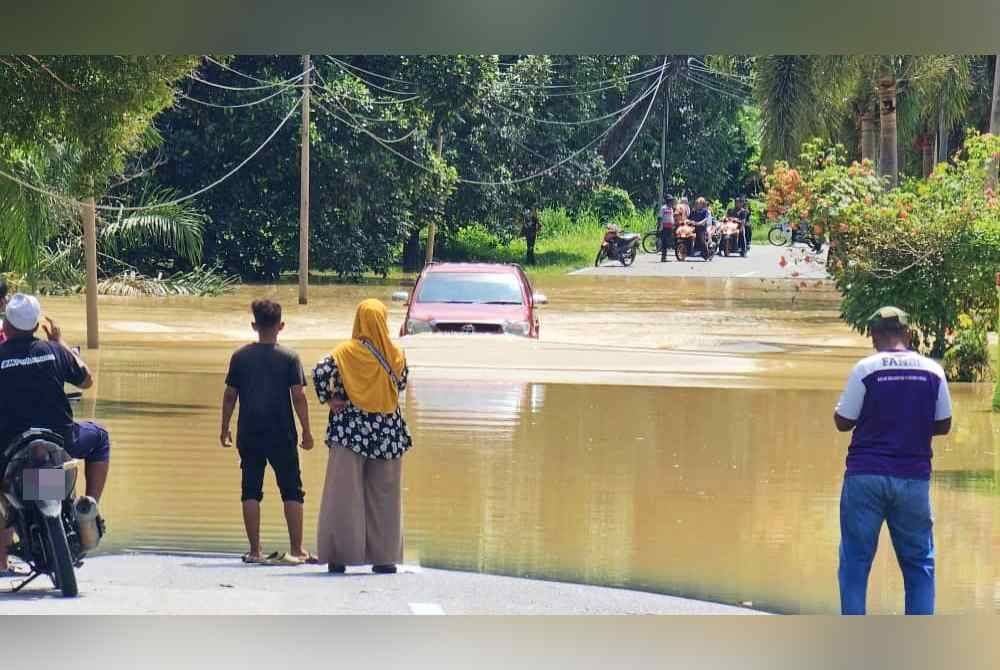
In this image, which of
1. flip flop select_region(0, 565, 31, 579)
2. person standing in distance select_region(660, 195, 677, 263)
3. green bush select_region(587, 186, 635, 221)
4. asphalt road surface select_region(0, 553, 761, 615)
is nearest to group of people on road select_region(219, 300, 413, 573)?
asphalt road surface select_region(0, 553, 761, 615)

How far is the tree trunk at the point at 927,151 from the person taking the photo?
48.4 metres

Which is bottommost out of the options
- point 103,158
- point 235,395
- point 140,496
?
point 140,496

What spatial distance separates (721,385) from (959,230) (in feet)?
11.3

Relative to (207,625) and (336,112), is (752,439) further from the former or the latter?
(336,112)

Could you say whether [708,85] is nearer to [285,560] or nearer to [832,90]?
[832,90]

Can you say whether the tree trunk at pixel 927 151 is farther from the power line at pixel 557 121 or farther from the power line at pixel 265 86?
the power line at pixel 265 86

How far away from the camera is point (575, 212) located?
5359 cm

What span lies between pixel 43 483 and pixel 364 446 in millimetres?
1845

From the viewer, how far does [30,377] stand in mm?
9375

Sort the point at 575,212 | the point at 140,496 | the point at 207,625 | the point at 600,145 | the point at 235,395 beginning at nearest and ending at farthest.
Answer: the point at 207,625 < the point at 235,395 < the point at 140,496 < the point at 575,212 < the point at 600,145

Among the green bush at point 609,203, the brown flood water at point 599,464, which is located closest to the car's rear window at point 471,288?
the brown flood water at point 599,464

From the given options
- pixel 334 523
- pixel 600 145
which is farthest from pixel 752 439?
pixel 600 145

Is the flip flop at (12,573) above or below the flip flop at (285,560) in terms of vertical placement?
above
